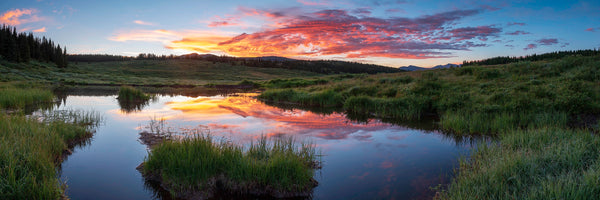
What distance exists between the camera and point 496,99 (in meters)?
14.8

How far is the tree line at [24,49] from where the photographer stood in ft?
236

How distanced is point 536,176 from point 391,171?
10.2 ft

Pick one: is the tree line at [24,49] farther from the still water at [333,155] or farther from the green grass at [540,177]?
the green grass at [540,177]

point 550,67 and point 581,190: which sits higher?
point 550,67

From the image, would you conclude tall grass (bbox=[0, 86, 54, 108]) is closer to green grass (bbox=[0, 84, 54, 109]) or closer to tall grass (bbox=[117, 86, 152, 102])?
green grass (bbox=[0, 84, 54, 109])

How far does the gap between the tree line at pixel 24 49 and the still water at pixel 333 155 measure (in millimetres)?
82257

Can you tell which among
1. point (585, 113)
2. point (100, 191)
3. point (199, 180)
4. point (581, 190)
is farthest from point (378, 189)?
point (585, 113)

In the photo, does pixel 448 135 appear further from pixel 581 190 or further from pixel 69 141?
pixel 69 141

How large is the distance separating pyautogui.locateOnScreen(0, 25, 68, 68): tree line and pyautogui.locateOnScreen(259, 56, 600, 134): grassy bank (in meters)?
83.3

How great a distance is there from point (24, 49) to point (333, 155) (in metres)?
100

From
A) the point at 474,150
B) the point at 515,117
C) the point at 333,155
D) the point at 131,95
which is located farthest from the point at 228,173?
the point at 131,95

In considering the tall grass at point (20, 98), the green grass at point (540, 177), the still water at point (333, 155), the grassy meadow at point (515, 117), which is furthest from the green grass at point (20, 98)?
the green grass at point (540, 177)

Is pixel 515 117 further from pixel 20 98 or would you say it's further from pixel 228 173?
pixel 20 98

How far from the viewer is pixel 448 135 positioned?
1177 cm
